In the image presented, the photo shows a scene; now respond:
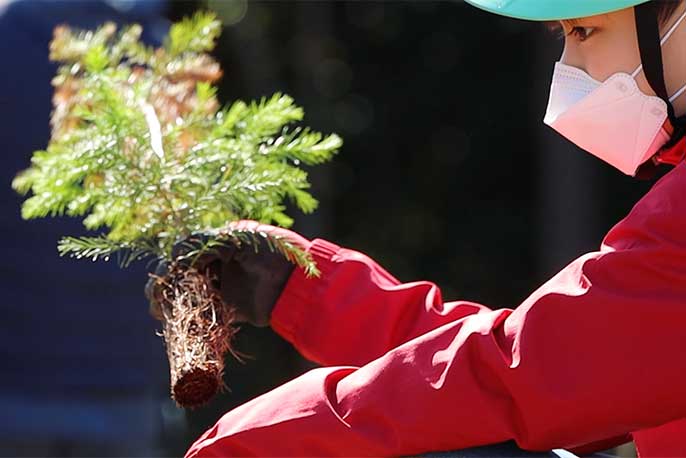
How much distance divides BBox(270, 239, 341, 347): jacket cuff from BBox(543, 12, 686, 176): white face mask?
0.47m

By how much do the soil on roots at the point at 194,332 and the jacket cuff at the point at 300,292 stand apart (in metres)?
0.09

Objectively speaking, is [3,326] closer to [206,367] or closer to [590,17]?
[206,367]

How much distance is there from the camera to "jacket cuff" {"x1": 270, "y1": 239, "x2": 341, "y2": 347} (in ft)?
6.88

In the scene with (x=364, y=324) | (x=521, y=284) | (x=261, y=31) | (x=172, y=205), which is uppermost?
(x=261, y=31)

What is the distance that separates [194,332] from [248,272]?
0.76 ft

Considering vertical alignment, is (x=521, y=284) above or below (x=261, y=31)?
below

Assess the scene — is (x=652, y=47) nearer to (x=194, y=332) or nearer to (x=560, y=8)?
(x=560, y=8)

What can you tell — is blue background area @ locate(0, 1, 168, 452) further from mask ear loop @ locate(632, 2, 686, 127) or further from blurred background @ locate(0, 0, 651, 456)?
blurred background @ locate(0, 0, 651, 456)

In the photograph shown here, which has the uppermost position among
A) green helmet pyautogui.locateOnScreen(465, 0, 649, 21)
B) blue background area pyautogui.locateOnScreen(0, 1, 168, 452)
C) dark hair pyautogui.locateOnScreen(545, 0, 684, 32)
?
green helmet pyautogui.locateOnScreen(465, 0, 649, 21)

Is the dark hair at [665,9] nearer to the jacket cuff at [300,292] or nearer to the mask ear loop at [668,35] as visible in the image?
the mask ear loop at [668,35]

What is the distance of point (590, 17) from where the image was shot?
5.59 feet

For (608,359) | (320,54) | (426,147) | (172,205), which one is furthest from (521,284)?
(608,359)

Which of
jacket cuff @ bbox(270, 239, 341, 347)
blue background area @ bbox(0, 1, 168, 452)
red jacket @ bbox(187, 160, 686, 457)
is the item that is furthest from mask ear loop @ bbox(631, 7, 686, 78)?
blue background area @ bbox(0, 1, 168, 452)

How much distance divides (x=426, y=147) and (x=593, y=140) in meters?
5.03
